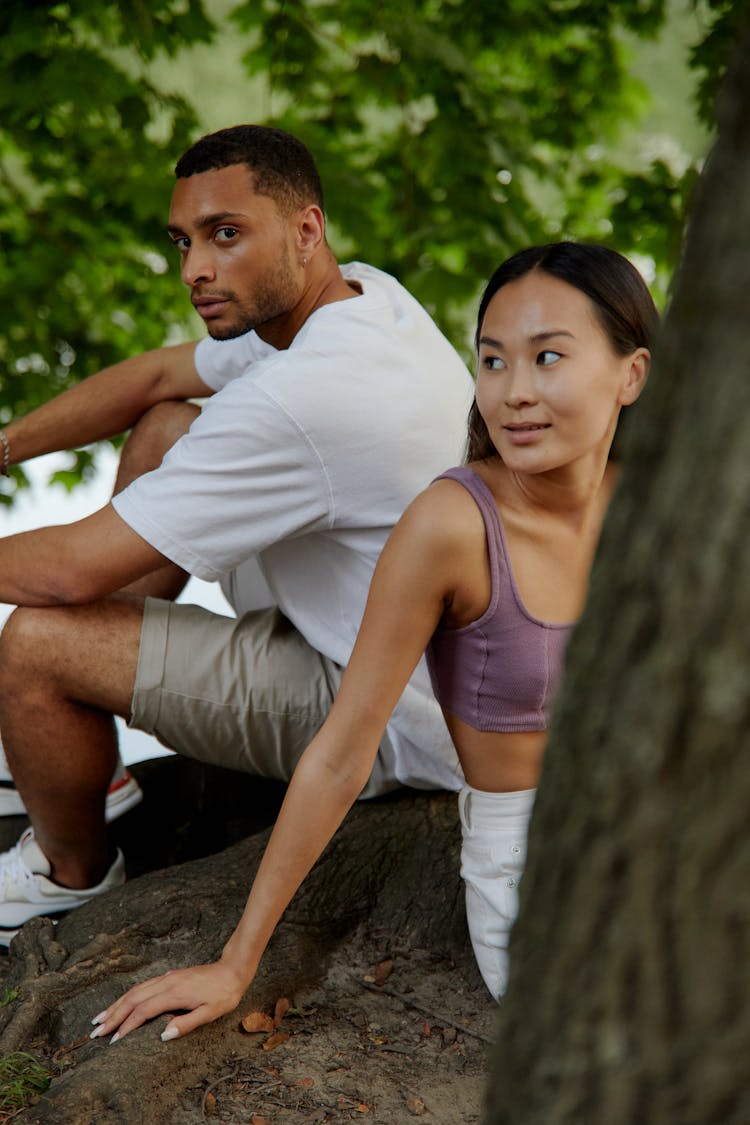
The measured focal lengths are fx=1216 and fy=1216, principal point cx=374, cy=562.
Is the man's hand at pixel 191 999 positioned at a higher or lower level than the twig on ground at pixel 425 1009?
higher

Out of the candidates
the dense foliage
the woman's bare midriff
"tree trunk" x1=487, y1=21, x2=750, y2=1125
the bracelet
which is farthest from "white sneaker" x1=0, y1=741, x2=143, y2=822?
"tree trunk" x1=487, y1=21, x2=750, y2=1125

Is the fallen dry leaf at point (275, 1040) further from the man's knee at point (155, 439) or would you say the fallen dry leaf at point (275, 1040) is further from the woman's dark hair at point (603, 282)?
the man's knee at point (155, 439)

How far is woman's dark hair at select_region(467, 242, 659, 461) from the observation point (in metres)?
2.16

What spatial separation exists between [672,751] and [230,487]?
172 centimetres

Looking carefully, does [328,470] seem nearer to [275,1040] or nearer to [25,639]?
[25,639]

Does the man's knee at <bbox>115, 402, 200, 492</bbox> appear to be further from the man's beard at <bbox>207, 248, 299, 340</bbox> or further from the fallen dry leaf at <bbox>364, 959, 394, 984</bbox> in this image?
the fallen dry leaf at <bbox>364, 959, 394, 984</bbox>

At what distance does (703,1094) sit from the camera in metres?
0.91

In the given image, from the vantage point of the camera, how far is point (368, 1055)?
216 centimetres

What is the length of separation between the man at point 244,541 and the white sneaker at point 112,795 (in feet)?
0.53

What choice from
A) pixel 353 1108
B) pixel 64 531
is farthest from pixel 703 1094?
pixel 64 531

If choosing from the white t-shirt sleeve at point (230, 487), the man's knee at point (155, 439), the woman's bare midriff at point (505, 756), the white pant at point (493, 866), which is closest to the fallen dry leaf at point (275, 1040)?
the white pant at point (493, 866)

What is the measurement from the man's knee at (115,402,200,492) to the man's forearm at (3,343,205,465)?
0.11 meters

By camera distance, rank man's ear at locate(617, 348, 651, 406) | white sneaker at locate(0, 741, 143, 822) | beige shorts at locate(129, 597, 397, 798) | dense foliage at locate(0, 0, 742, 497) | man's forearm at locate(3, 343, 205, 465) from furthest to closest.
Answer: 1. dense foliage at locate(0, 0, 742, 497)
2. man's forearm at locate(3, 343, 205, 465)
3. white sneaker at locate(0, 741, 143, 822)
4. beige shorts at locate(129, 597, 397, 798)
5. man's ear at locate(617, 348, 651, 406)

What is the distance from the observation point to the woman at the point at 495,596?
205cm
